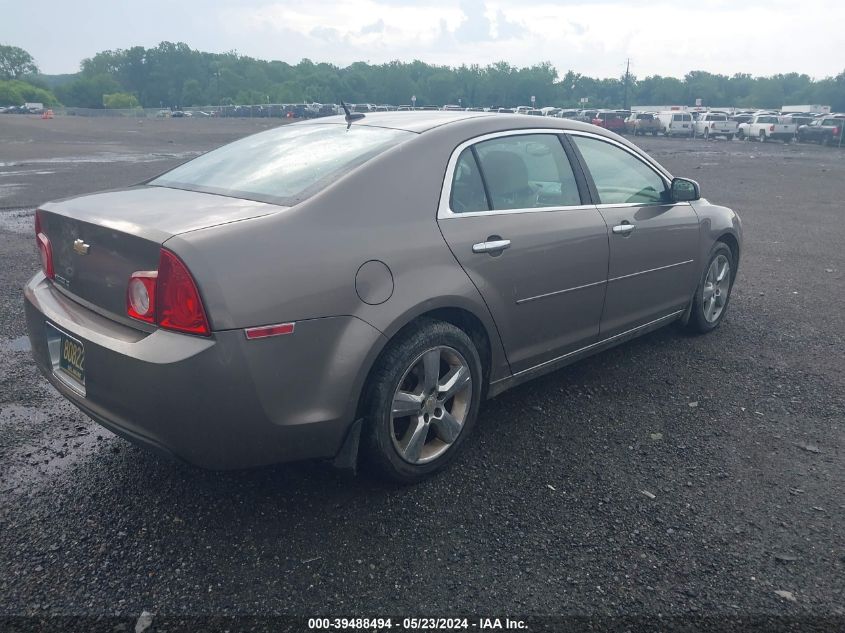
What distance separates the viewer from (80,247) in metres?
3.02

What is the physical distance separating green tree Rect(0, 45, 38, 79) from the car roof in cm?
16588

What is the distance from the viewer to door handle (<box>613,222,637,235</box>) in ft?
13.9

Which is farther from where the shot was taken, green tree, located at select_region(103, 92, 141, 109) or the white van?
green tree, located at select_region(103, 92, 141, 109)

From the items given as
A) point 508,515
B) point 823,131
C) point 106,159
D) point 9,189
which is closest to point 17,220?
point 9,189

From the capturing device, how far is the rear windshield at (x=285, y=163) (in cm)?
320

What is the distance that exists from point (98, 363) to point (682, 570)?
238cm

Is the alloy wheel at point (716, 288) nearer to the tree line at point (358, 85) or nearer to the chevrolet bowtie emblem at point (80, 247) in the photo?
the chevrolet bowtie emblem at point (80, 247)

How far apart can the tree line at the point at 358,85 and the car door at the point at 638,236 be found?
374 feet

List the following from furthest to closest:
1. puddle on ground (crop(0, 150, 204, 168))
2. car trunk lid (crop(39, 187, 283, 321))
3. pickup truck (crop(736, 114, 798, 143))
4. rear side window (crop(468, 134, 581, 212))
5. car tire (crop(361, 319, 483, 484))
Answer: pickup truck (crop(736, 114, 798, 143)), puddle on ground (crop(0, 150, 204, 168)), rear side window (crop(468, 134, 581, 212)), car tire (crop(361, 319, 483, 484)), car trunk lid (crop(39, 187, 283, 321))

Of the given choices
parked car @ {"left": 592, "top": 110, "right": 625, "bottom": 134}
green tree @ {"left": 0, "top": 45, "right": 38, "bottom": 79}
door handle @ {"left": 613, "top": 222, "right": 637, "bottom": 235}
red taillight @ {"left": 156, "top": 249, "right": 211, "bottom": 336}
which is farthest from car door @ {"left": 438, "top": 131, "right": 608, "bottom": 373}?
green tree @ {"left": 0, "top": 45, "right": 38, "bottom": 79}

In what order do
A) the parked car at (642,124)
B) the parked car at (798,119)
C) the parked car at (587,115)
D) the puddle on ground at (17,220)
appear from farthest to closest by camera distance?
the parked car at (587,115)
the parked car at (642,124)
the parked car at (798,119)
the puddle on ground at (17,220)

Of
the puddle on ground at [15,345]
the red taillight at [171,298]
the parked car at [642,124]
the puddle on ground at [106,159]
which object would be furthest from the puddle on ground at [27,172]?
the parked car at [642,124]

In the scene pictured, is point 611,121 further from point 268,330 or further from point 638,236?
point 268,330

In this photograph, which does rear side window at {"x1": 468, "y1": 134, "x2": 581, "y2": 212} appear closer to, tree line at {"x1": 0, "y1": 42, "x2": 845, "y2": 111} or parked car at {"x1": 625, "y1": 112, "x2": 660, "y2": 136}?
parked car at {"x1": 625, "y1": 112, "x2": 660, "y2": 136}
